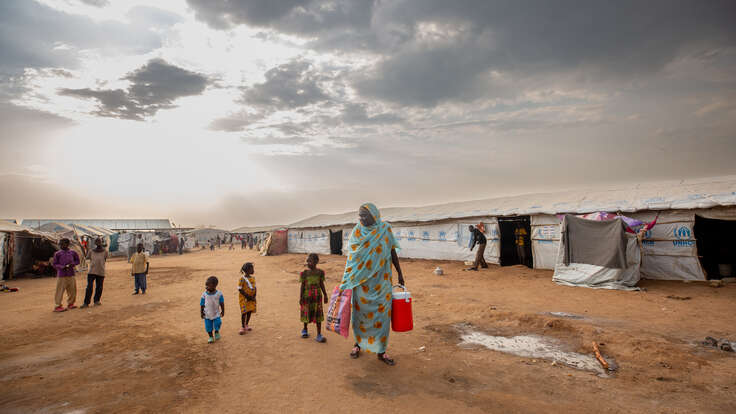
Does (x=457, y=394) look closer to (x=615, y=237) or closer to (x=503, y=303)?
(x=503, y=303)

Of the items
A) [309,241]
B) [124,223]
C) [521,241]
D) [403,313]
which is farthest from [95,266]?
[124,223]

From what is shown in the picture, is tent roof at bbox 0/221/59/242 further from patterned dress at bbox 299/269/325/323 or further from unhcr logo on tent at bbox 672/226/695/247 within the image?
unhcr logo on tent at bbox 672/226/695/247

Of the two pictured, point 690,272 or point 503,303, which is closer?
point 503,303

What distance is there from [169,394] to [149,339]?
2491 millimetres

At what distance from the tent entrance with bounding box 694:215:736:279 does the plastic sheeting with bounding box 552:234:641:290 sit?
213cm

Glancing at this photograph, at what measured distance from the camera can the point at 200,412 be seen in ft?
10.2

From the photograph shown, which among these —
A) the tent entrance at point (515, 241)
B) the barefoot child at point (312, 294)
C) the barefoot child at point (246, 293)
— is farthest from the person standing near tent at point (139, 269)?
the tent entrance at point (515, 241)

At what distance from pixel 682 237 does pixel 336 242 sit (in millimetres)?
18955

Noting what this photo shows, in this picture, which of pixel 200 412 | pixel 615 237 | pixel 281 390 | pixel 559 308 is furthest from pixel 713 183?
pixel 200 412

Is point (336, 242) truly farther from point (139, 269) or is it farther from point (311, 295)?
point (311, 295)

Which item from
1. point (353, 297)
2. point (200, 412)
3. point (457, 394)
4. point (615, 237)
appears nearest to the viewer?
point (200, 412)

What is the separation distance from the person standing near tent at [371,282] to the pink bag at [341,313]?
0.08 metres

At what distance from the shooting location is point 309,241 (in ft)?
86.0

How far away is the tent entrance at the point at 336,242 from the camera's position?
24344mm
